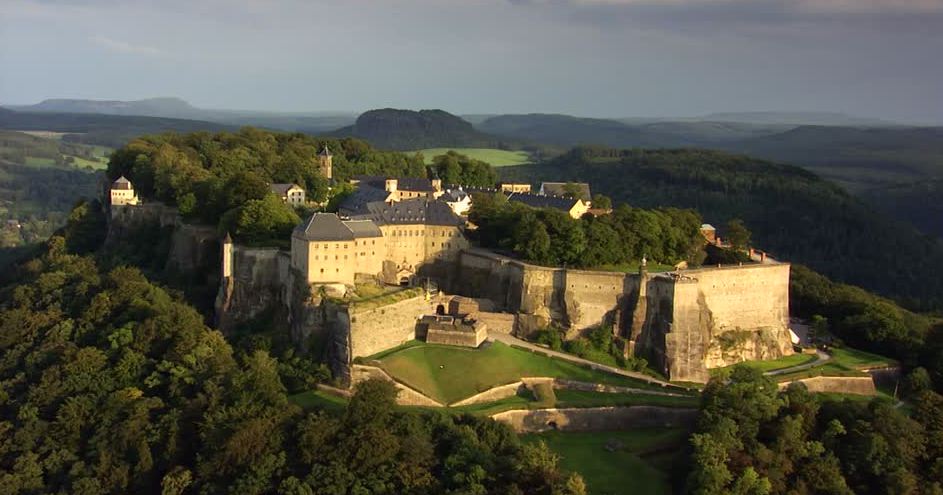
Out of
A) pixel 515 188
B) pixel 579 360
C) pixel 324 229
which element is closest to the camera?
pixel 579 360

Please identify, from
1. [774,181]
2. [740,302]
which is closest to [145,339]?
[740,302]

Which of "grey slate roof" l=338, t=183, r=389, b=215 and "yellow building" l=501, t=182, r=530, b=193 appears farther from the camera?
"yellow building" l=501, t=182, r=530, b=193

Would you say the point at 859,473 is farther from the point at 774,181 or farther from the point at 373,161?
the point at 774,181

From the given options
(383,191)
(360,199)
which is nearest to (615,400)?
(360,199)

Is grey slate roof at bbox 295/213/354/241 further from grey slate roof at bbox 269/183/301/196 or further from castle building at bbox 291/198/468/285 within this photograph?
grey slate roof at bbox 269/183/301/196

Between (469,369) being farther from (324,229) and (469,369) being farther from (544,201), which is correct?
(544,201)

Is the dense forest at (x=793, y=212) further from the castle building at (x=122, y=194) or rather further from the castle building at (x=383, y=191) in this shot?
the castle building at (x=122, y=194)

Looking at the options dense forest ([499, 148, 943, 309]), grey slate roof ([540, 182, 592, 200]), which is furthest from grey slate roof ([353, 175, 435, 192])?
dense forest ([499, 148, 943, 309])
